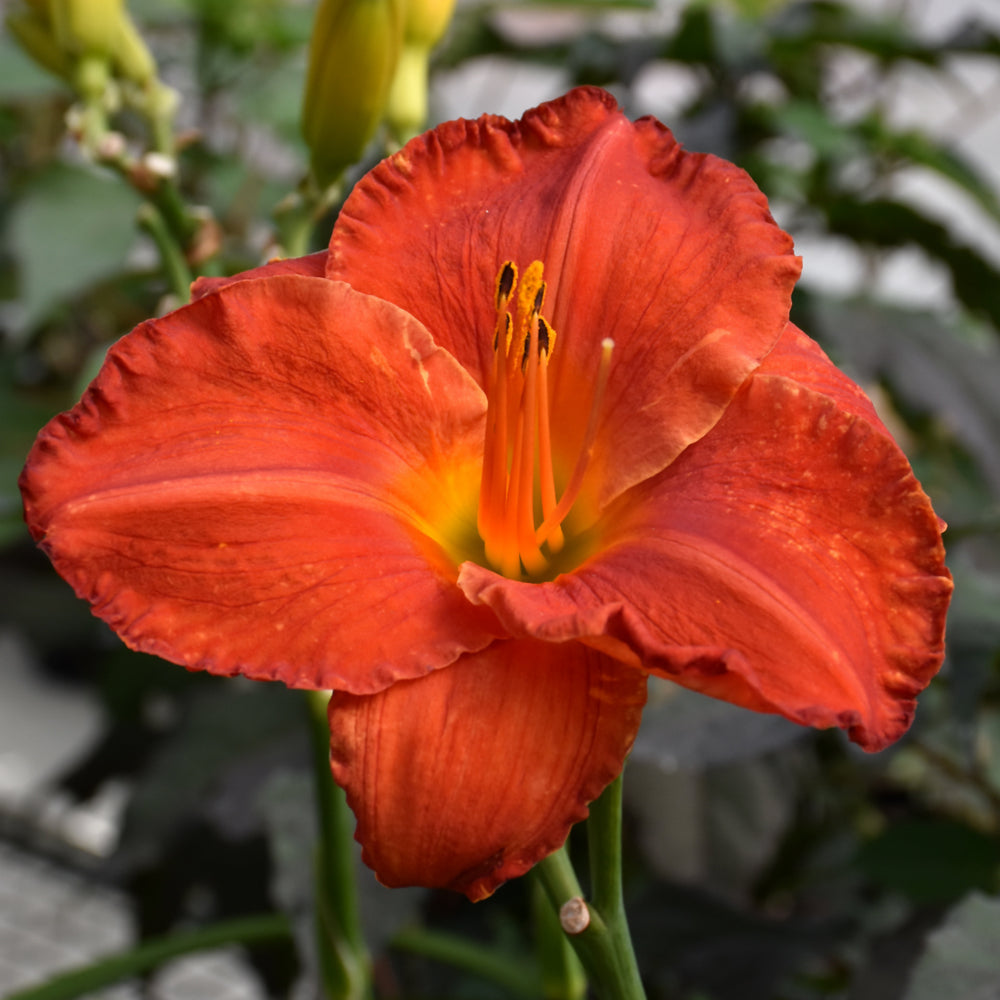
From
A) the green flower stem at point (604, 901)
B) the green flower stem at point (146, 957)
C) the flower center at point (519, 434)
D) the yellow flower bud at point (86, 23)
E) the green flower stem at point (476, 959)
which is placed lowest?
the green flower stem at point (476, 959)

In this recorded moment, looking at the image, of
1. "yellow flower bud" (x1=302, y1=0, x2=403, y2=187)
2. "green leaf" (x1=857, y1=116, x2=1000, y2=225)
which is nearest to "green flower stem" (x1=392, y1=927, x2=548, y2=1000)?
"yellow flower bud" (x1=302, y1=0, x2=403, y2=187)

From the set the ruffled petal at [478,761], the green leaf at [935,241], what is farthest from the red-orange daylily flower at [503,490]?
the green leaf at [935,241]

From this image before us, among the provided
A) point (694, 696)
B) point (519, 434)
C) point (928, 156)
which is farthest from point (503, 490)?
point (928, 156)

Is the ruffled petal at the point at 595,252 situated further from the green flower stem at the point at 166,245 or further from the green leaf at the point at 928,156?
the green leaf at the point at 928,156

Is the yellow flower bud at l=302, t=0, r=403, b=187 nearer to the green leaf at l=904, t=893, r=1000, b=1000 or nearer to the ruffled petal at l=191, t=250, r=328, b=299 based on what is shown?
the ruffled petal at l=191, t=250, r=328, b=299

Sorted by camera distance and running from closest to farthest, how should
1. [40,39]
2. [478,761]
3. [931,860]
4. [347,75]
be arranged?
[478,761] → [347,75] → [40,39] → [931,860]

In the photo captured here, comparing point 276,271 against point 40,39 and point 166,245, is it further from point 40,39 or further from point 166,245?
point 40,39

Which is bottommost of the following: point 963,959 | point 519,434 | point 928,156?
point 963,959

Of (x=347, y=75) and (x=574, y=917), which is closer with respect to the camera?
(x=574, y=917)
